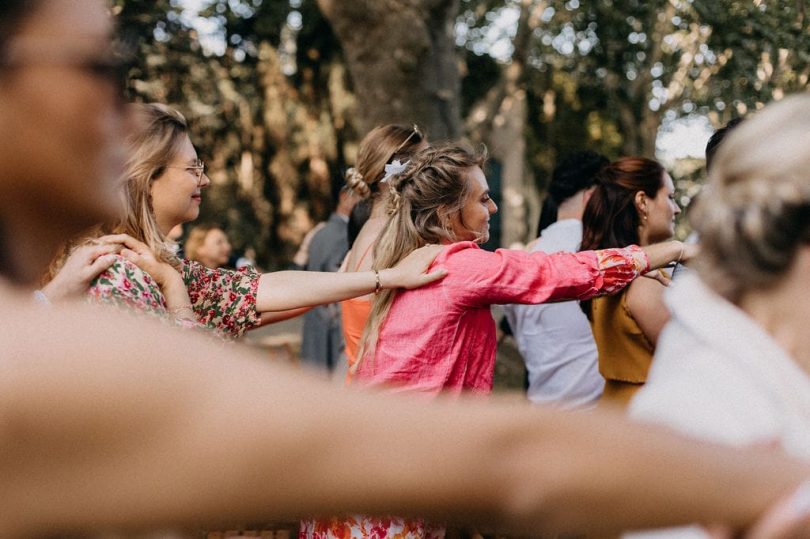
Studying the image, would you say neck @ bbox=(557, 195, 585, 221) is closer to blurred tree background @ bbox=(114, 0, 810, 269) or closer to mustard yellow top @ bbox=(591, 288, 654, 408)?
mustard yellow top @ bbox=(591, 288, 654, 408)

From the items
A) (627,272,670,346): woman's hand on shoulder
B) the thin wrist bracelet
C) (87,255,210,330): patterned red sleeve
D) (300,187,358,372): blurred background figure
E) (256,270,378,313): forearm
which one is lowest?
(300,187,358,372): blurred background figure

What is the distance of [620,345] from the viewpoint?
3572mm

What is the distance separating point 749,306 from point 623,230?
101 inches

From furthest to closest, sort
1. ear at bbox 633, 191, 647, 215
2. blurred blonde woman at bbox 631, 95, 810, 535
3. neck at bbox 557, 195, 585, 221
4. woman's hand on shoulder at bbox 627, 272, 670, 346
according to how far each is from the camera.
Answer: neck at bbox 557, 195, 585, 221 → ear at bbox 633, 191, 647, 215 → woman's hand on shoulder at bbox 627, 272, 670, 346 → blurred blonde woman at bbox 631, 95, 810, 535

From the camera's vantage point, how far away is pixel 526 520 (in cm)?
55

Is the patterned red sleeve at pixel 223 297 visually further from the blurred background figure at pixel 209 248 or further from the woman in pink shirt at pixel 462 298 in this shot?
the blurred background figure at pixel 209 248

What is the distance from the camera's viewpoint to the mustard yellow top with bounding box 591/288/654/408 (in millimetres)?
3471

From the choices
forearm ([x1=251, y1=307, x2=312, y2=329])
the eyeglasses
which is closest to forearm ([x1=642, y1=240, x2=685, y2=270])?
forearm ([x1=251, y1=307, x2=312, y2=329])

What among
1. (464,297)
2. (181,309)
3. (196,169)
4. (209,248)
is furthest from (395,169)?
(209,248)

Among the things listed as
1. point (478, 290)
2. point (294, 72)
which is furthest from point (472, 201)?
point (294, 72)

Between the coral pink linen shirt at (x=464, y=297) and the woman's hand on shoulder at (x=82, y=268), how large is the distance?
3.81 feet

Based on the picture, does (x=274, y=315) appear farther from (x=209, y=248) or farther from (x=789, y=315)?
(x=209, y=248)

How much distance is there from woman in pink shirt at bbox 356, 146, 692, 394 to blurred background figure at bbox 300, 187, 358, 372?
9.52 feet

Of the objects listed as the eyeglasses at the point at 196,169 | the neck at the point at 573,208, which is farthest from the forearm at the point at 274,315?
the neck at the point at 573,208
